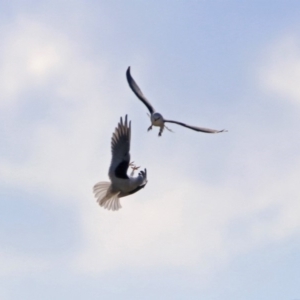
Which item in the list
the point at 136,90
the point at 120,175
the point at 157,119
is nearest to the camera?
the point at 120,175

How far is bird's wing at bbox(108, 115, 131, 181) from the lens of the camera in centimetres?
3325

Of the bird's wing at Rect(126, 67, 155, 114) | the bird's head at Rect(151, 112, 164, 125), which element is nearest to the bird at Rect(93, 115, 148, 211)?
the bird's head at Rect(151, 112, 164, 125)

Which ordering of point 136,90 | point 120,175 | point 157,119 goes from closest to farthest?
point 120,175 → point 157,119 → point 136,90

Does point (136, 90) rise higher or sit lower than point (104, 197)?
higher

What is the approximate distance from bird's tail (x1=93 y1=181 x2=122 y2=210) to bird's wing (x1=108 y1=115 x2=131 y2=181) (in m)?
0.83

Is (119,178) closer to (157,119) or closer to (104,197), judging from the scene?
(104,197)

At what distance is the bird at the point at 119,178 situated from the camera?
32.7m

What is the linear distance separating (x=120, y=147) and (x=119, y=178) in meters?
1.32

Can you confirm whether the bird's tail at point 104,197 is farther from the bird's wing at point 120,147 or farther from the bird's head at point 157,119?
the bird's head at point 157,119

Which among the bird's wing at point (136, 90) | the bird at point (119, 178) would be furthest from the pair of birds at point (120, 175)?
the bird's wing at point (136, 90)

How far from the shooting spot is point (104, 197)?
3384cm

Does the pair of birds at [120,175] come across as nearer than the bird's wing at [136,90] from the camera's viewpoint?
Yes

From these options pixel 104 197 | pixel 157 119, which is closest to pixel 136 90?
pixel 157 119

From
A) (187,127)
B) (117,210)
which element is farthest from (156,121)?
(117,210)
